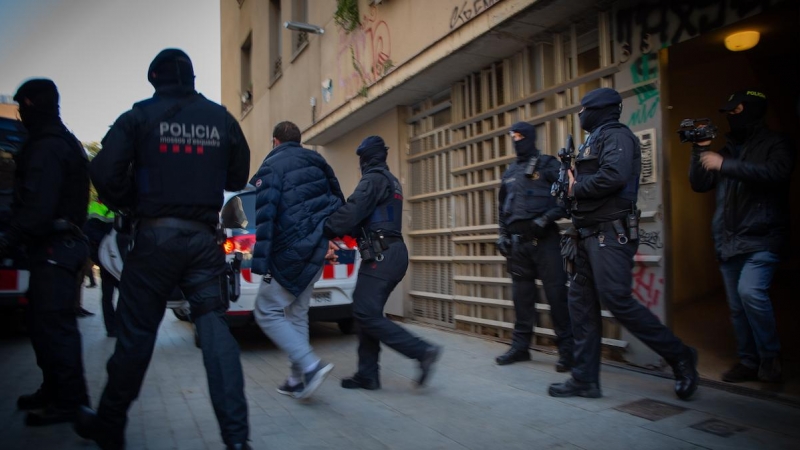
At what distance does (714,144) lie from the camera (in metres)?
7.32

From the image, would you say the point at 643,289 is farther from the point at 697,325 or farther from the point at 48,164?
the point at 48,164

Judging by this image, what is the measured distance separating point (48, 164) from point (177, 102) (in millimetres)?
1091

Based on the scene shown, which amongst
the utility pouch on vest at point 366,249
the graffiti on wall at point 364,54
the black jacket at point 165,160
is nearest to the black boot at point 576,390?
the utility pouch on vest at point 366,249

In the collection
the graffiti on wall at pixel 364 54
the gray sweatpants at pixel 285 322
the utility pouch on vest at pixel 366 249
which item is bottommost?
the gray sweatpants at pixel 285 322

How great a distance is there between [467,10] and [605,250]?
3168 millimetres

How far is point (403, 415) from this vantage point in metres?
3.72

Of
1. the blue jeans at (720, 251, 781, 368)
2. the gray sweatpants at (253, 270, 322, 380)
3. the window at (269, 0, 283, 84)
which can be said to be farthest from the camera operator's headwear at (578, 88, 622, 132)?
the window at (269, 0, 283, 84)

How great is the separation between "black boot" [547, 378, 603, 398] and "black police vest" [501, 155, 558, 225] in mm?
1391

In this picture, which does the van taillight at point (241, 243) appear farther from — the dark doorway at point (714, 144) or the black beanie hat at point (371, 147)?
the dark doorway at point (714, 144)

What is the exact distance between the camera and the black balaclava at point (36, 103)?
11.9 feet

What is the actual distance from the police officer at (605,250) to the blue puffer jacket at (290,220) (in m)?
1.79

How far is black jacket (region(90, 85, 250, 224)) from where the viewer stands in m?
2.83

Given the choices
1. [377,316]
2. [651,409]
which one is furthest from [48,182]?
[651,409]

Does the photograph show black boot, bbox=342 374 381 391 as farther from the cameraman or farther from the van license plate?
the cameraman
